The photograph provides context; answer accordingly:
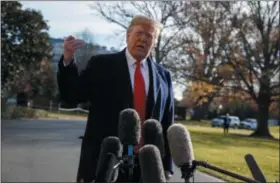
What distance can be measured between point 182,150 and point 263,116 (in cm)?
3582

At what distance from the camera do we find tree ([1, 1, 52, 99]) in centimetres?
2950

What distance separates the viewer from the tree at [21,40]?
29500mm

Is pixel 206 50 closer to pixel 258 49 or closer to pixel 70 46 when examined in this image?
pixel 258 49

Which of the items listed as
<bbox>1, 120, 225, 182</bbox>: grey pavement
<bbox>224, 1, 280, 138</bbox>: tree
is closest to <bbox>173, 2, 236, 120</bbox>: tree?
<bbox>224, 1, 280, 138</bbox>: tree

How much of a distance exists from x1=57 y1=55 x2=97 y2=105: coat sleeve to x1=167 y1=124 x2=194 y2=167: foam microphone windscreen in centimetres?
65

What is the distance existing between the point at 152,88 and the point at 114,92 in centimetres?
21

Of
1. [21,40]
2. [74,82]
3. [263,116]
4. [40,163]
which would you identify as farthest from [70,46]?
[263,116]

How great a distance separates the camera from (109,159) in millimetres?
2279

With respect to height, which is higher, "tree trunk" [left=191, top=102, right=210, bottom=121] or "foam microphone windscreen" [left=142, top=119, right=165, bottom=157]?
"tree trunk" [left=191, top=102, right=210, bottom=121]

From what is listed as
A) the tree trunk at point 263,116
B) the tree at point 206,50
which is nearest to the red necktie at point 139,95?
the tree at point 206,50

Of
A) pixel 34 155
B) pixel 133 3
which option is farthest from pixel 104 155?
pixel 133 3

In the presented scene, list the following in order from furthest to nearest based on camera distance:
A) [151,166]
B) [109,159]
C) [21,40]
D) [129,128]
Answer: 1. [21,40]
2. [129,128]
3. [109,159]
4. [151,166]

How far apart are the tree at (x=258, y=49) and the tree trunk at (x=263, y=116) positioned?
3.90 feet

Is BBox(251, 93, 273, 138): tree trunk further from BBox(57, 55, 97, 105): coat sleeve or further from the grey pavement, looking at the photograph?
BBox(57, 55, 97, 105): coat sleeve
